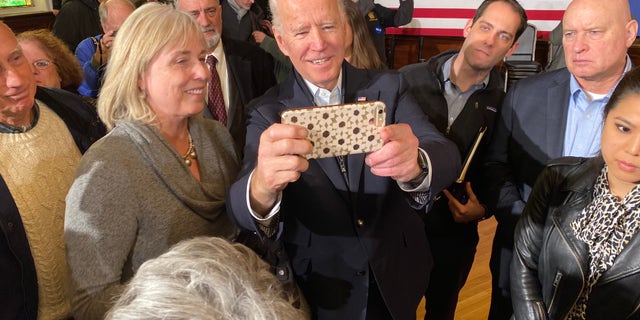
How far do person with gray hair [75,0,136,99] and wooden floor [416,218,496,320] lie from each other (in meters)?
2.42

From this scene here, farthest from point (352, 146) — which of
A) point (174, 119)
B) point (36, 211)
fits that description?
point (36, 211)

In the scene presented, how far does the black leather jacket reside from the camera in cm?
144

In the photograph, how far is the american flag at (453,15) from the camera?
248 inches

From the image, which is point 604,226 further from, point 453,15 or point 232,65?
point 453,15

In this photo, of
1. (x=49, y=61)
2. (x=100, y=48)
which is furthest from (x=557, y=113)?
(x=100, y=48)

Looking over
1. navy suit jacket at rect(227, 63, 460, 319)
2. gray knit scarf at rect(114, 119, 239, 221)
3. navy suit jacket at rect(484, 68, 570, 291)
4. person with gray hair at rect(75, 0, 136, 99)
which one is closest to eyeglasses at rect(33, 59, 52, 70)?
person with gray hair at rect(75, 0, 136, 99)

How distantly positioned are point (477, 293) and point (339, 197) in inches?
85.1

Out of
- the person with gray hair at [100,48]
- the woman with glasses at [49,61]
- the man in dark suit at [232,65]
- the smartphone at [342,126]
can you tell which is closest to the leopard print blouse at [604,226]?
the smartphone at [342,126]

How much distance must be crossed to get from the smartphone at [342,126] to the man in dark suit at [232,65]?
4.29 ft

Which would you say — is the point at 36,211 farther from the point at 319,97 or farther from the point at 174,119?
the point at 319,97

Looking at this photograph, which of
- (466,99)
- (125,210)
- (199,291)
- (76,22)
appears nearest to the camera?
(199,291)

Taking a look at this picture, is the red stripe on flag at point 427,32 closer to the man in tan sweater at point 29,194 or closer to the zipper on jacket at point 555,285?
the zipper on jacket at point 555,285

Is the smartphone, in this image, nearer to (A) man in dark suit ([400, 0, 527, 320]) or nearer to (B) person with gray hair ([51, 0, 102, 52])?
(A) man in dark suit ([400, 0, 527, 320])

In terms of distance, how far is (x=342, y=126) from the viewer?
1.19 metres
